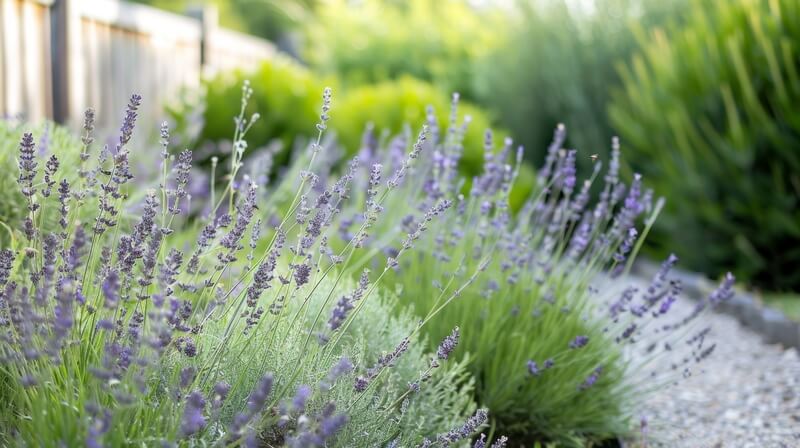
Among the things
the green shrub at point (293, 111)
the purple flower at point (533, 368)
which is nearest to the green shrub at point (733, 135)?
the green shrub at point (293, 111)

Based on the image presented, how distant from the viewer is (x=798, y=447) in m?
2.51

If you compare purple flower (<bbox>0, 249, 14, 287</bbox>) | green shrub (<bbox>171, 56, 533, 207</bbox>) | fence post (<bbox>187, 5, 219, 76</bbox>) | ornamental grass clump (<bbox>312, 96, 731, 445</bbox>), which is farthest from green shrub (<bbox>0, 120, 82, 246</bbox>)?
fence post (<bbox>187, 5, 219, 76</bbox>)

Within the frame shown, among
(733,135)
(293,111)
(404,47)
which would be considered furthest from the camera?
(404,47)

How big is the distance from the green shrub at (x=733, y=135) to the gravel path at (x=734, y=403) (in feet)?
4.16

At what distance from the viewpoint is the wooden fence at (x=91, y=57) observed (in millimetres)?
4262

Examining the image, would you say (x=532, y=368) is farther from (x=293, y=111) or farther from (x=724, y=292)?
(x=293, y=111)

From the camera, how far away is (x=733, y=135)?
193 inches

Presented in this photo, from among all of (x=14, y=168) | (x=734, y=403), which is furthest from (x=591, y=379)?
(x=14, y=168)

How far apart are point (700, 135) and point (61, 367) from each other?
4.86m

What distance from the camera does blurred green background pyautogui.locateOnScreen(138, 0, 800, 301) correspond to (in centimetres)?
495

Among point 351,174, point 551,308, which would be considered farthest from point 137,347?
point 551,308

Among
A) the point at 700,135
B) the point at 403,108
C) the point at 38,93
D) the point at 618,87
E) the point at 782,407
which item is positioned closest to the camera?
the point at 782,407

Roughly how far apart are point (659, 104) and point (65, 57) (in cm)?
407

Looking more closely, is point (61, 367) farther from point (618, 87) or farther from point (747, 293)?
point (618, 87)
